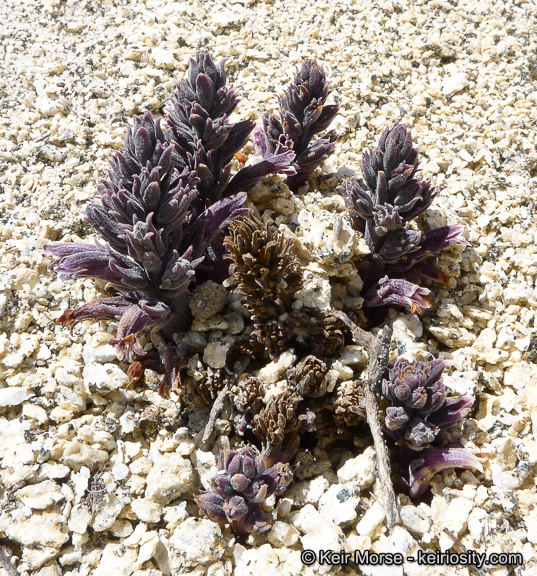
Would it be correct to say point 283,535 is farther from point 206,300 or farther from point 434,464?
point 206,300

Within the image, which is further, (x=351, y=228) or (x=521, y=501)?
(x=351, y=228)

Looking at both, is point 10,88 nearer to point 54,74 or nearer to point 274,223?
point 54,74

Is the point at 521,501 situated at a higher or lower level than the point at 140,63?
lower

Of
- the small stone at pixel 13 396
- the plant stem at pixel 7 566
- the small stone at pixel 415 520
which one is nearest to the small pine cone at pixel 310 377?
the small stone at pixel 415 520

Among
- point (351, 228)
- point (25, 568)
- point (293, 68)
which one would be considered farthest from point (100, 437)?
point (293, 68)

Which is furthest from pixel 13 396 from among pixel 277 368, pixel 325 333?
pixel 325 333

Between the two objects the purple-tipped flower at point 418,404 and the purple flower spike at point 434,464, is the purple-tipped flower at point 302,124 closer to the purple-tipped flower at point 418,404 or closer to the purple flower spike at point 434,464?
the purple-tipped flower at point 418,404

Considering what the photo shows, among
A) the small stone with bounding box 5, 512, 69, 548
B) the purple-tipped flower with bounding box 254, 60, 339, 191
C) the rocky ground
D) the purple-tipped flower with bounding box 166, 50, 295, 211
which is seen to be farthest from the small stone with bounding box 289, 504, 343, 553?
the purple-tipped flower with bounding box 254, 60, 339, 191
